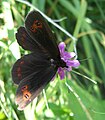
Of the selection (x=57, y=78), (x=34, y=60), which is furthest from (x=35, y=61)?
(x=57, y=78)

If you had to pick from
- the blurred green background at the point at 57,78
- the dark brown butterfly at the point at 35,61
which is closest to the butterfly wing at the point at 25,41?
the dark brown butterfly at the point at 35,61

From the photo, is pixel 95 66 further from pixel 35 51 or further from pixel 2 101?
pixel 35 51

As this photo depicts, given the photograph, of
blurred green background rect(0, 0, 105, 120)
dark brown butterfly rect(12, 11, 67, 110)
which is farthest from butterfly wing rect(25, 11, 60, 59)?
blurred green background rect(0, 0, 105, 120)

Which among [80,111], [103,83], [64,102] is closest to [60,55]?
[80,111]

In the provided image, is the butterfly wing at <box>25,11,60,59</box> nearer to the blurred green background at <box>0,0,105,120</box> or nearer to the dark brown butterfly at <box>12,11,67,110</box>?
the dark brown butterfly at <box>12,11,67,110</box>

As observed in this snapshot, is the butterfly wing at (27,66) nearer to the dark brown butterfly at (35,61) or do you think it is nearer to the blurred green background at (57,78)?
the dark brown butterfly at (35,61)

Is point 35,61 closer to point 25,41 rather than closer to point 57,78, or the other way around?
point 25,41
